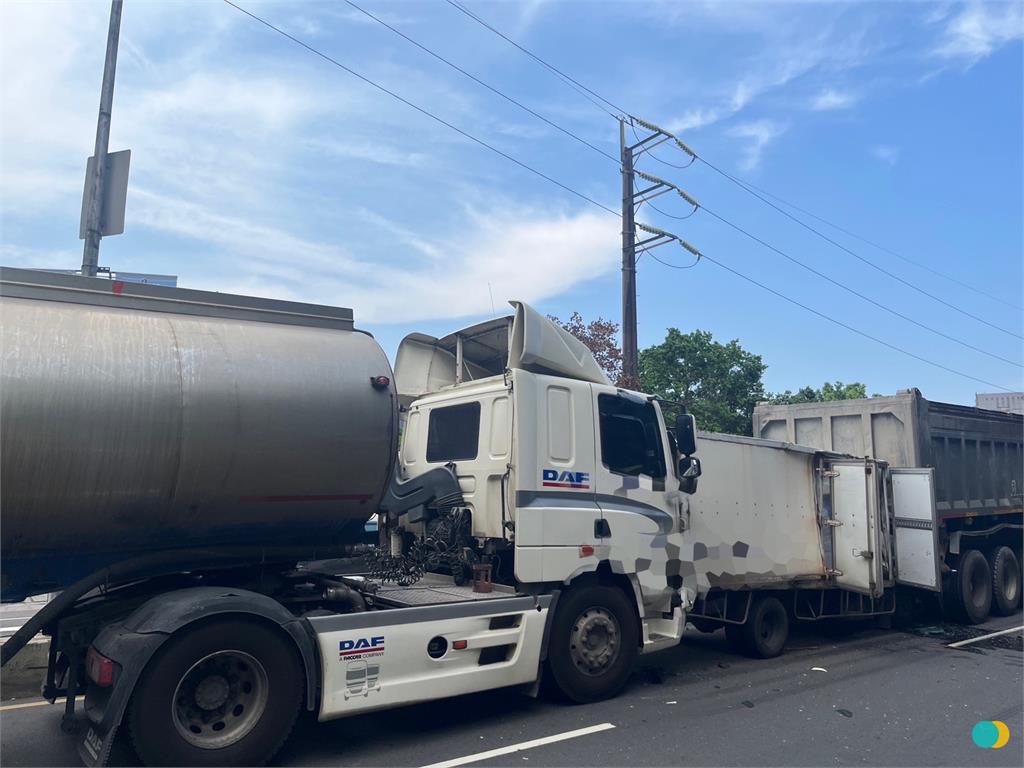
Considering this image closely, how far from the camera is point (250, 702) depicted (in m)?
4.93

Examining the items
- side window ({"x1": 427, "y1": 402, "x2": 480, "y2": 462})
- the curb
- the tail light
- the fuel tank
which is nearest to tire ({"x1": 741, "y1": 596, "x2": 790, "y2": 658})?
side window ({"x1": 427, "y1": 402, "x2": 480, "y2": 462})

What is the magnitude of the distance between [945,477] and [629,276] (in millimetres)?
8996

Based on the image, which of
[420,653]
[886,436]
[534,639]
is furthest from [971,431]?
A: [420,653]

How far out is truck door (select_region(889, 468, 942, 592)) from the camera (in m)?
9.98

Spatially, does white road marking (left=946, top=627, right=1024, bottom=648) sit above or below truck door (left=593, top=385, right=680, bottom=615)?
below

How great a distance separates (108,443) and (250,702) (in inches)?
70.9

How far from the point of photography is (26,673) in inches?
272

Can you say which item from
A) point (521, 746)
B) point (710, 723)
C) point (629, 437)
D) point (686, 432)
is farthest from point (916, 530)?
point (521, 746)

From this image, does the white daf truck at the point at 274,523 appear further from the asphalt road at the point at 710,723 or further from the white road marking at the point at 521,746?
the white road marking at the point at 521,746

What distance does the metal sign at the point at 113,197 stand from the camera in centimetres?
775

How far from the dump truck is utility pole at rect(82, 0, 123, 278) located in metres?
9.47

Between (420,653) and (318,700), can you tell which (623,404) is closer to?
(420,653)

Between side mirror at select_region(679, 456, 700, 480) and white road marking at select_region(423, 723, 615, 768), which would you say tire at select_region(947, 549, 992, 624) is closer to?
side mirror at select_region(679, 456, 700, 480)

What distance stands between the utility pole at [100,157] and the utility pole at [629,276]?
11043 mm
